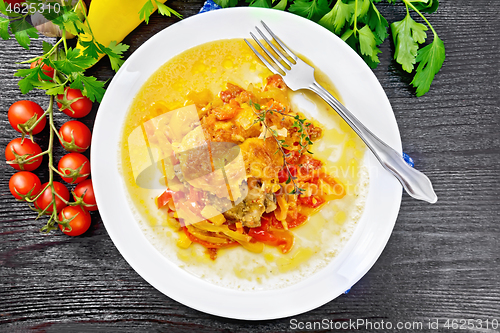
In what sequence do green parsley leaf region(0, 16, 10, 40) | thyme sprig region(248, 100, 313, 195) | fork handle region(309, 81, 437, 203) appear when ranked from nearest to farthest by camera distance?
fork handle region(309, 81, 437, 203), green parsley leaf region(0, 16, 10, 40), thyme sprig region(248, 100, 313, 195)

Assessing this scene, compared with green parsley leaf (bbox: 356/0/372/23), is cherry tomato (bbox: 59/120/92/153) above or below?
below

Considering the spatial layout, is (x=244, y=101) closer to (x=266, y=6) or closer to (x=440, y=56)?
(x=266, y=6)

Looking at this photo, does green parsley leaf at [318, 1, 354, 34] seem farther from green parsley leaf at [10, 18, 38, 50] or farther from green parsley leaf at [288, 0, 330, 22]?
green parsley leaf at [10, 18, 38, 50]

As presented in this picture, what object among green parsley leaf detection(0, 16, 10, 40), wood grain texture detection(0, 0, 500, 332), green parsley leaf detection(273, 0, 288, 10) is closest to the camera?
green parsley leaf detection(0, 16, 10, 40)

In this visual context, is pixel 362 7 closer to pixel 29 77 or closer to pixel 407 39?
pixel 407 39

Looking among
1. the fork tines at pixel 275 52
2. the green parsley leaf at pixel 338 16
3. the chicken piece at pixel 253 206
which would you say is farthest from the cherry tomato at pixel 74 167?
the green parsley leaf at pixel 338 16

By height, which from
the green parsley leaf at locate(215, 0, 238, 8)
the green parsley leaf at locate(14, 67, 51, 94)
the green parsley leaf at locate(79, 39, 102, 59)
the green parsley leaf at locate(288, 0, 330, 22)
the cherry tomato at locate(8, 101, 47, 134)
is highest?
the green parsley leaf at locate(215, 0, 238, 8)

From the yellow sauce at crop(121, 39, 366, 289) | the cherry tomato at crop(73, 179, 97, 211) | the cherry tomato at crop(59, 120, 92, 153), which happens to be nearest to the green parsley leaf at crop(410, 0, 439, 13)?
the yellow sauce at crop(121, 39, 366, 289)

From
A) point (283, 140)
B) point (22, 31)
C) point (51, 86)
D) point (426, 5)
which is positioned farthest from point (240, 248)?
point (426, 5)
